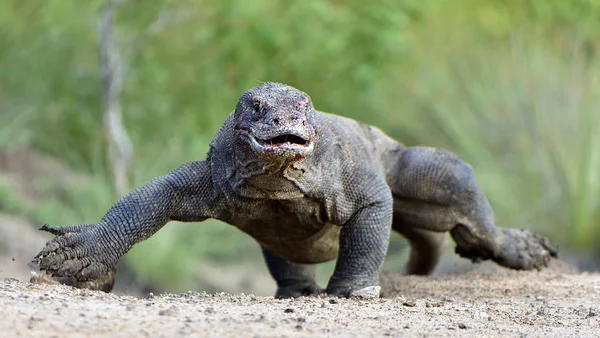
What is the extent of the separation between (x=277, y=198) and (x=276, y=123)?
0.83 meters

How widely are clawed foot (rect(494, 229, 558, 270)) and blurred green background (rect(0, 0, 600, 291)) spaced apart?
4290 mm

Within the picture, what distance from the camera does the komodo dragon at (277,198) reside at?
6.49 meters

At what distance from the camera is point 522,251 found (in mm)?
9172

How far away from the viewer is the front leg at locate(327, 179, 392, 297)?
712 centimetres

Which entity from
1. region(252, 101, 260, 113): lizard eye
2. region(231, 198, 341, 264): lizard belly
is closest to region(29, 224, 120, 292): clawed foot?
region(231, 198, 341, 264): lizard belly

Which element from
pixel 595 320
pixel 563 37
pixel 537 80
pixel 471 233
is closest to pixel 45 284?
pixel 595 320

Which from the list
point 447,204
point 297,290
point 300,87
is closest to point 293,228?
point 297,290

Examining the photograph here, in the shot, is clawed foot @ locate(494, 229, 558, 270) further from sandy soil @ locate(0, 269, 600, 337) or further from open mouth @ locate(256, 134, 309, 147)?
open mouth @ locate(256, 134, 309, 147)

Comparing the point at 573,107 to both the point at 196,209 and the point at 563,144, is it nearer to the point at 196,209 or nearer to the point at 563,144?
the point at 563,144

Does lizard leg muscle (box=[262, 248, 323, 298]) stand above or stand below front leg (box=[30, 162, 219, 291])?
above

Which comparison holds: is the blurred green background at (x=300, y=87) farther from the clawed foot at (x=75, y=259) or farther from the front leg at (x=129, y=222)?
the clawed foot at (x=75, y=259)

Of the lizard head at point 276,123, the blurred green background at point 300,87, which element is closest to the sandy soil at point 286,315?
the lizard head at point 276,123

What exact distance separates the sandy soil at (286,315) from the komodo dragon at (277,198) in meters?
0.60

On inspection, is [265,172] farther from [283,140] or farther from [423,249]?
[423,249]
